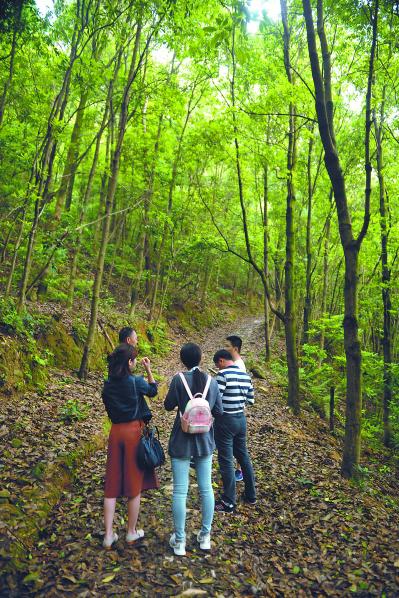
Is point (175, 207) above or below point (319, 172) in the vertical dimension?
below

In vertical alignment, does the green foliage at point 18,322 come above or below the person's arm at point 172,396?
above

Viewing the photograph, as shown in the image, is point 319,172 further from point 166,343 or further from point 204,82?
point 166,343

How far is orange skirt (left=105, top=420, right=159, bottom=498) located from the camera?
3947 millimetres

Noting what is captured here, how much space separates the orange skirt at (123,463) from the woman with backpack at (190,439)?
0.41 meters

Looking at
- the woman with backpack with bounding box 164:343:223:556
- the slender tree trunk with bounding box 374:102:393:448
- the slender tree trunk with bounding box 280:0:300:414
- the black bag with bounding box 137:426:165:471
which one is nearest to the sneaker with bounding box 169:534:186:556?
the woman with backpack with bounding box 164:343:223:556

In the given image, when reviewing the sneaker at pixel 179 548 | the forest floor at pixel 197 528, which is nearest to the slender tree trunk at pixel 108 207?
the forest floor at pixel 197 528

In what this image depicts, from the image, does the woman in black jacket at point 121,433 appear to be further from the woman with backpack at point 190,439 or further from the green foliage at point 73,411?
the green foliage at point 73,411

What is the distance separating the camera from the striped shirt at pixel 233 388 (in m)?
5.12

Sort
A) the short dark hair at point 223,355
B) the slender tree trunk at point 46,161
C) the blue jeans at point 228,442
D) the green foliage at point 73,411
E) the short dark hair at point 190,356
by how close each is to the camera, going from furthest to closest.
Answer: the slender tree trunk at point 46,161
the green foliage at point 73,411
the short dark hair at point 223,355
the blue jeans at point 228,442
the short dark hair at point 190,356

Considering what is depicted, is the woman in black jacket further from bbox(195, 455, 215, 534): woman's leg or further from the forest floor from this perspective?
bbox(195, 455, 215, 534): woman's leg

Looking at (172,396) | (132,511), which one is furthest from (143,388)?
(132,511)

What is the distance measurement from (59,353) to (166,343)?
780cm

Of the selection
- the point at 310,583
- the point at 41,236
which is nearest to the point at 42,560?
the point at 310,583

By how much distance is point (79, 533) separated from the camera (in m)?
4.29
